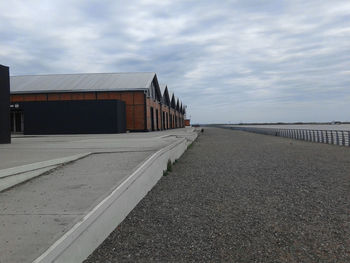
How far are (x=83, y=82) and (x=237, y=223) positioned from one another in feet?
128

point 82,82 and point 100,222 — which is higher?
point 82,82

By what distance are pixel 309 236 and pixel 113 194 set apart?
324 centimetres

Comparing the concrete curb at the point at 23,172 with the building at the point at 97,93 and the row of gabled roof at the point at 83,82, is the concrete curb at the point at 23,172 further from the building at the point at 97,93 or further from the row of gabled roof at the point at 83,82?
the row of gabled roof at the point at 83,82

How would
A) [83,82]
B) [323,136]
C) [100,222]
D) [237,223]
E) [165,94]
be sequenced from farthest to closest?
1. [165,94]
2. [83,82]
3. [323,136]
4. [237,223]
5. [100,222]

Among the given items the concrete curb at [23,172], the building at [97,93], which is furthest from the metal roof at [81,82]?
the concrete curb at [23,172]

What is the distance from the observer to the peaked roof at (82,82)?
3891cm

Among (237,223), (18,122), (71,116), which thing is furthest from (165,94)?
(237,223)

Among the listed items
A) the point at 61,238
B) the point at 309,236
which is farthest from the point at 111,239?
the point at 309,236

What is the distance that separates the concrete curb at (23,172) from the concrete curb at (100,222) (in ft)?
7.33

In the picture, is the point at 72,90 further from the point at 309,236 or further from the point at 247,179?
the point at 309,236

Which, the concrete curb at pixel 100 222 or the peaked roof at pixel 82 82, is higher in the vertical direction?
the peaked roof at pixel 82 82

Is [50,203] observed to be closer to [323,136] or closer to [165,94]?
[323,136]

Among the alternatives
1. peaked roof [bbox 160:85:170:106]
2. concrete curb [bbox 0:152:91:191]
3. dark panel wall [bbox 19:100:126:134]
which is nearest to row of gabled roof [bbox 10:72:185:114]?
dark panel wall [bbox 19:100:126:134]

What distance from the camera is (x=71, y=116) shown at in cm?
3359
